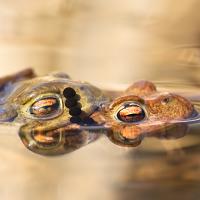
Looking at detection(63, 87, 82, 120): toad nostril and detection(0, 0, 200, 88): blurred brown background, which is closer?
detection(63, 87, 82, 120): toad nostril

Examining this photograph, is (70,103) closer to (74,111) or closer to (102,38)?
(74,111)

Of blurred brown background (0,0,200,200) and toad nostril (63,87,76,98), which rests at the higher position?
toad nostril (63,87,76,98)

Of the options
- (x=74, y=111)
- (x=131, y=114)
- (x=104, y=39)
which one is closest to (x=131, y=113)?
(x=131, y=114)

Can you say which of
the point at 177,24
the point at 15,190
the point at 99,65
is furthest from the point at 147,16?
the point at 15,190

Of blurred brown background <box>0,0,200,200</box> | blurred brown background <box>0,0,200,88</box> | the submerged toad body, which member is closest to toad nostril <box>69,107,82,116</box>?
the submerged toad body

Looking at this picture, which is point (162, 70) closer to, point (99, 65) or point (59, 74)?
point (99, 65)

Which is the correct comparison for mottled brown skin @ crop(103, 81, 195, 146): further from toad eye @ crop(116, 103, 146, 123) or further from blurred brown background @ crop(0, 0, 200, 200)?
blurred brown background @ crop(0, 0, 200, 200)

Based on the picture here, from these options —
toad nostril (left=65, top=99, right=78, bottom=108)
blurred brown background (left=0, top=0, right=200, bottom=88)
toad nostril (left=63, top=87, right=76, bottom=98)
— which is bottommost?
blurred brown background (left=0, top=0, right=200, bottom=88)
